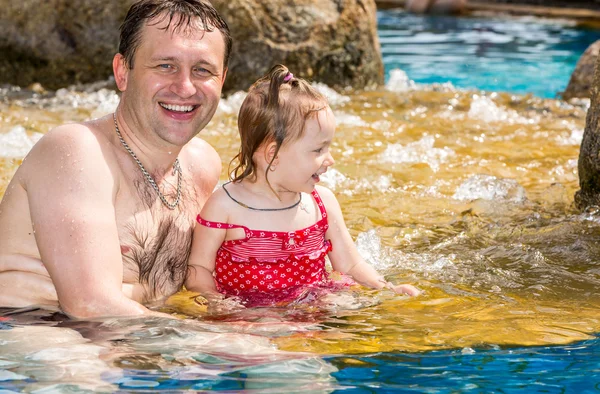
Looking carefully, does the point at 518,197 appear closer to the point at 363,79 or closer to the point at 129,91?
the point at 129,91

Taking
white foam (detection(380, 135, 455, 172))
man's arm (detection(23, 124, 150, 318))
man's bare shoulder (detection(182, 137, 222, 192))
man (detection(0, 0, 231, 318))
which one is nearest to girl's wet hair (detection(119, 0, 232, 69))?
man (detection(0, 0, 231, 318))

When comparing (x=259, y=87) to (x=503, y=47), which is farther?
(x=503, y=47)

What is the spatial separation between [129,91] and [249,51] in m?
5.51

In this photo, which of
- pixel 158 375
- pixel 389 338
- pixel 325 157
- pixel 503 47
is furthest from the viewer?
pixel 503 47

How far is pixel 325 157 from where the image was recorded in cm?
416

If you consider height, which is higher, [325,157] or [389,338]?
[325,157]

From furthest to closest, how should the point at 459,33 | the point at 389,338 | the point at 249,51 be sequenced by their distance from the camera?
the point at 459,33 < the point at 249,51 < the point at 389,338

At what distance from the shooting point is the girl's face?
4.12 metres

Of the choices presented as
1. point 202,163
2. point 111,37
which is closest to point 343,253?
point 202,163

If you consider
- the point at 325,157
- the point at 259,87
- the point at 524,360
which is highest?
the point at 259,87

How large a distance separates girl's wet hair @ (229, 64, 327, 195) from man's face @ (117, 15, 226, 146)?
1.03ft

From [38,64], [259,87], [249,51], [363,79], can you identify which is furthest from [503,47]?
[259,87]

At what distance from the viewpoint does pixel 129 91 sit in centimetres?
391

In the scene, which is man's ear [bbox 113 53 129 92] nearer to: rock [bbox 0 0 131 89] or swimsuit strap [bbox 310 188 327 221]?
swimsuit strap [bbox 310 188 327 221]
